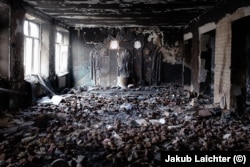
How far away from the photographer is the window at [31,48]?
781cm

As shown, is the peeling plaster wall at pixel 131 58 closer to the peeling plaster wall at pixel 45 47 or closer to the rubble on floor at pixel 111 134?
the peeling plaster wall at pixel 45 47

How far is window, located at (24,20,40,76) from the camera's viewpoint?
7807 mm

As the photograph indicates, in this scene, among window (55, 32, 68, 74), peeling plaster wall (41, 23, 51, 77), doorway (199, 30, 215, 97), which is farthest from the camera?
window (55, 32, 68, 74)

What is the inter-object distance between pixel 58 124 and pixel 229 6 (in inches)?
169

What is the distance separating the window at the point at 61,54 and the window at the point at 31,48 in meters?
2.11

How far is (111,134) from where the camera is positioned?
4.56 m

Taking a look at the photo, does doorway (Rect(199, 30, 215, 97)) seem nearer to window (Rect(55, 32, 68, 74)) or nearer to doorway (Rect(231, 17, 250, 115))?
doorway (Rect(231, 17, 250, 115))

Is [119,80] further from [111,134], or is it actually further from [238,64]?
[111,134]

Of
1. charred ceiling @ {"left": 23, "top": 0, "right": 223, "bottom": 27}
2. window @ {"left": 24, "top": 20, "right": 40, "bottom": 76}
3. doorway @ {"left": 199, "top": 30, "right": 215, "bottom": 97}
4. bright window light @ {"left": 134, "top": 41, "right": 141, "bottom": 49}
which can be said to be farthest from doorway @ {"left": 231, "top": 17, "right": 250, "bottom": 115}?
bright window light @ {"left": 134, "top": 41, "right": 141, "bottom": 49}

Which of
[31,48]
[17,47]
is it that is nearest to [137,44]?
[31,48]

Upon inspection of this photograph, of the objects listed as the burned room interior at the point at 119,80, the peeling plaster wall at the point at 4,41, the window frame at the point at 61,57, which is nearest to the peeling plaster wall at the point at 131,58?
the burned room interior at the point at 119,80

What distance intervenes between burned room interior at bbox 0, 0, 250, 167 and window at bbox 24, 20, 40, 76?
0.03 m

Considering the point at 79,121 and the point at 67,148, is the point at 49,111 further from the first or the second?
the point at 67,148

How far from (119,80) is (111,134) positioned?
7179 mm
